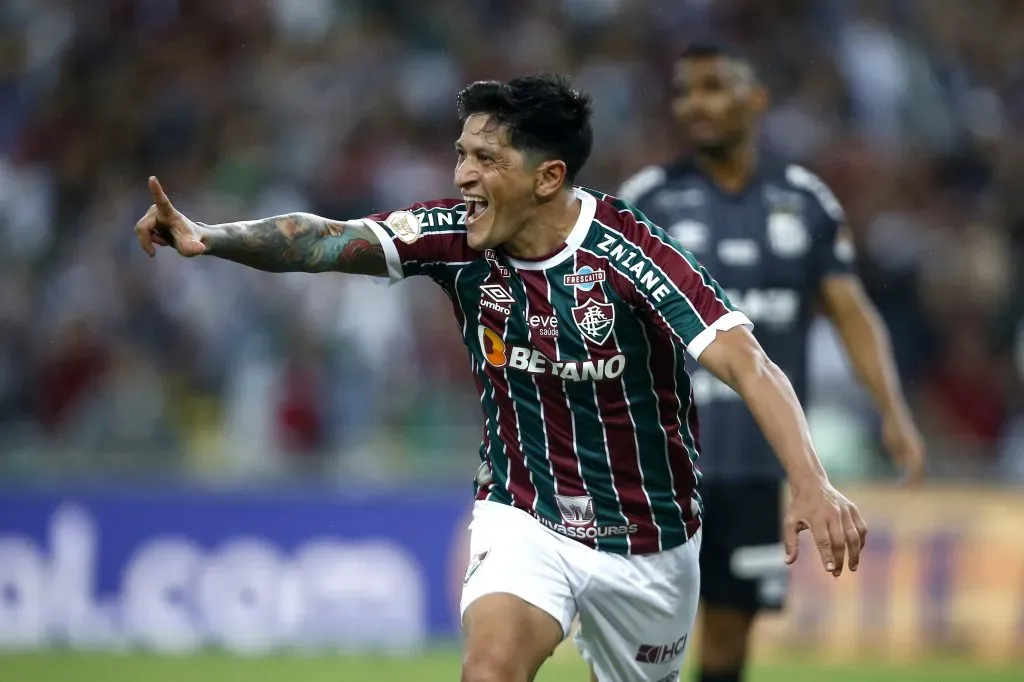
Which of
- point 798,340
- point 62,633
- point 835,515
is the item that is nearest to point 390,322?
point 62,633

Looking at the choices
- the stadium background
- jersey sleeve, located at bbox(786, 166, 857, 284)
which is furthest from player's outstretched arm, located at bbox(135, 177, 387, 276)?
the stadium background

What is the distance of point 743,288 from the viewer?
21.5 feet

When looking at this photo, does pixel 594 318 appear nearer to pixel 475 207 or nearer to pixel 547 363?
pixel 547 363

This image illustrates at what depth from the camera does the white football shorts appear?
15.9ft

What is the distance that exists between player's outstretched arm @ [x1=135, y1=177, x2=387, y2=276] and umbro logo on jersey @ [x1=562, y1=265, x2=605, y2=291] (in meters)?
0.59

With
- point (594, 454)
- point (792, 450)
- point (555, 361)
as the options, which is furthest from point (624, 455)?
point (792, 450)

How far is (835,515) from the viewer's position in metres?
4.14

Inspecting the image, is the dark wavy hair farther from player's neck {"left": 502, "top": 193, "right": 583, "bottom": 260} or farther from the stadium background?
the stadium background

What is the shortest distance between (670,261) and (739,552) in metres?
2.11

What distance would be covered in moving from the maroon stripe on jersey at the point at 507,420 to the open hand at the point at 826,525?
43.4 inches

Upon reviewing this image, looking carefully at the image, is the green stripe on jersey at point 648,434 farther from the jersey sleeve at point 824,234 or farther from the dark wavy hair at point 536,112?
the jersey sleeve at point 824,234

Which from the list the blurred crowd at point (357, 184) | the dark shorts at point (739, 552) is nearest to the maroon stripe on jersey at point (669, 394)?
the dark shorts at point (739, 552)

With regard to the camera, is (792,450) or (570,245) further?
(570,245)

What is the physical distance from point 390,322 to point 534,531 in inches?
273
